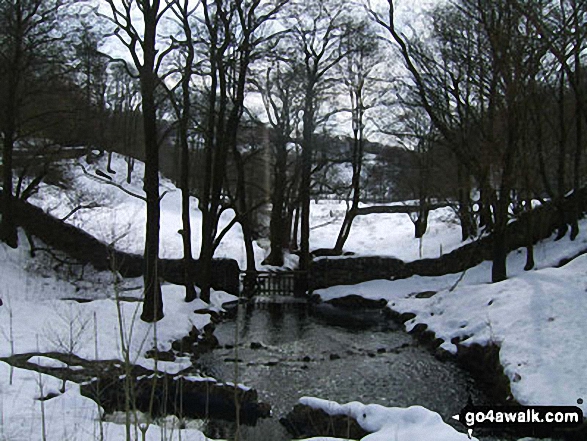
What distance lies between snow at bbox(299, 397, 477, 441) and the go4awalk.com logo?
81 cm

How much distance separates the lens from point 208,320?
44.1 ft

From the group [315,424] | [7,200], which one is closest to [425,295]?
[315,424]

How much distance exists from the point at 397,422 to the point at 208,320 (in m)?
8.49

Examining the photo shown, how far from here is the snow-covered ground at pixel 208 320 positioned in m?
5.64

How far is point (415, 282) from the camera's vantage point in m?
18.3

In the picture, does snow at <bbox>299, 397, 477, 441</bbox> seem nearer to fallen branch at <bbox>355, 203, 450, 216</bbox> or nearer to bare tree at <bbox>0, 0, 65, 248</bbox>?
bare tree at <bbox>0, 0, 65, 248</bbox>

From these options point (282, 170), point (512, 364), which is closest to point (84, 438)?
point (512, 364)

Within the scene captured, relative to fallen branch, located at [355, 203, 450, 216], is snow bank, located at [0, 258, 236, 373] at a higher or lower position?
lower

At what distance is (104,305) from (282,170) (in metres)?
11.7

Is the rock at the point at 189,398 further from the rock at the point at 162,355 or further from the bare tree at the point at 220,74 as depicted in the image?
the bare tree at the point at 220,74

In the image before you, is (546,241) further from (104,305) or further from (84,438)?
(84,438)

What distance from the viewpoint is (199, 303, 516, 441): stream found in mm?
8031

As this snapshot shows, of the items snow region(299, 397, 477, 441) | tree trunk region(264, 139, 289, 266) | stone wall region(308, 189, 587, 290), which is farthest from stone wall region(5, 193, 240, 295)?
snow region(299, 397, 477, 441)

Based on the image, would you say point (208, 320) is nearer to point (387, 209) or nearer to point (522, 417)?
point (522, 417)
